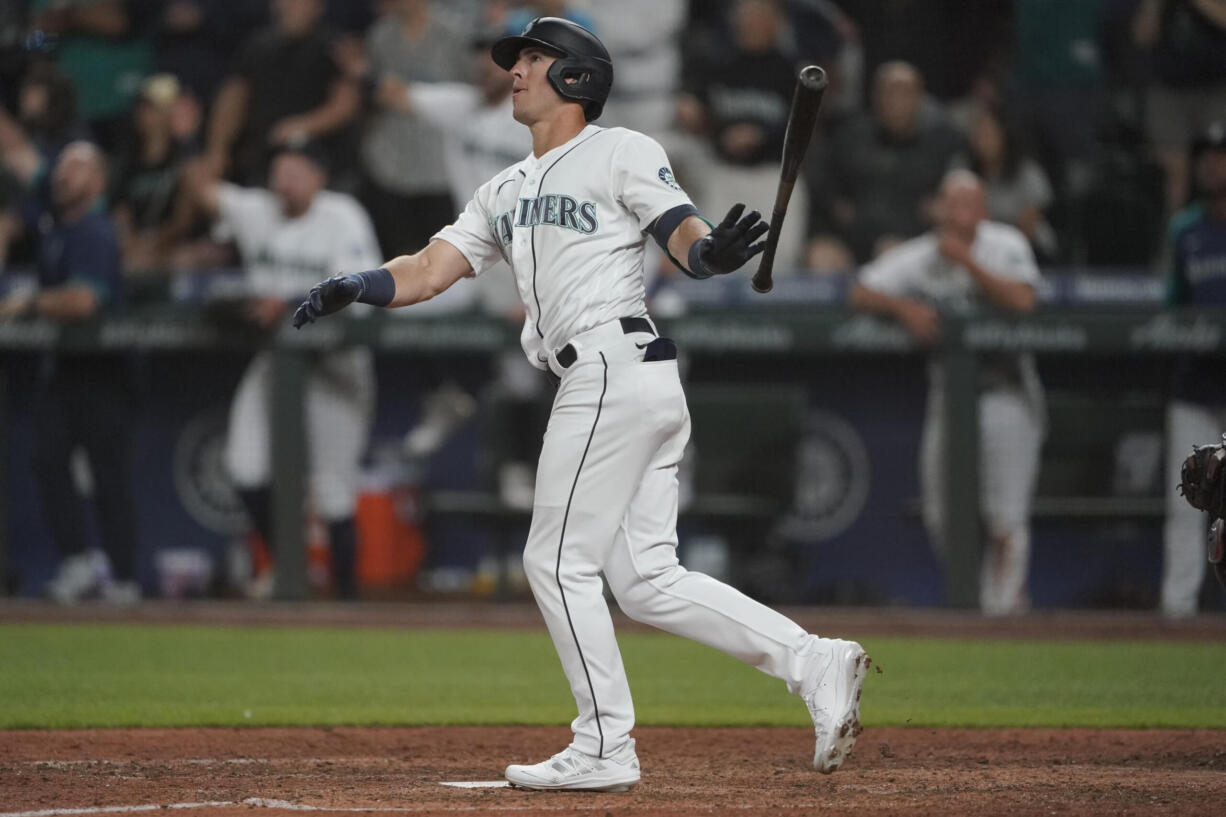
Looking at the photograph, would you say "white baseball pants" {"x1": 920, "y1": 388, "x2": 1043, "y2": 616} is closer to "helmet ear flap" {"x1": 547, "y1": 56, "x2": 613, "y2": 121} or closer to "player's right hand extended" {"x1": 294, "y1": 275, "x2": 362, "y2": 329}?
"helmet ear flap" {"x1": 547, "y1": 56, "x2": 613, "y2": 121}

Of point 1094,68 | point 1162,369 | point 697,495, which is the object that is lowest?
point 697,495

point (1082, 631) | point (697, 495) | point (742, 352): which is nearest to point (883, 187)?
point (742, 352)

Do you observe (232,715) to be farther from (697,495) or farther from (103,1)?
(103,1)

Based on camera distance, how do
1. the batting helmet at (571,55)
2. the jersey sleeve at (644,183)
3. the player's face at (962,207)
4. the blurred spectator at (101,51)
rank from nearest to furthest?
the jersey sleeve at (644,183) < the batting helmet at (571,55) < the player's face at (962,207) < the blurred spectator at (101,51)

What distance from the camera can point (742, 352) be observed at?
859 cm

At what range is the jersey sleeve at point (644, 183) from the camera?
3.88 m

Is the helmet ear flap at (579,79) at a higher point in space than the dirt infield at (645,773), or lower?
higher

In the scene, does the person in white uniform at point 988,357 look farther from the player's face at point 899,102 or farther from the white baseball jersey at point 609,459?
the white baseball jersey at point 609,459

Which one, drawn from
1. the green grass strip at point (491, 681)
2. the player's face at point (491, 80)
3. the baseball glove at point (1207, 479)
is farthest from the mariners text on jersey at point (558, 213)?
the player's face at point (491, 80)

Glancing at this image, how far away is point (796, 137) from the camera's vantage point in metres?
3.66

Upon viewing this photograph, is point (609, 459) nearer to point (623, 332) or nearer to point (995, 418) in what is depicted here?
point (623, 332)

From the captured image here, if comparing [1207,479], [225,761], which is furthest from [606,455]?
[1207,479]

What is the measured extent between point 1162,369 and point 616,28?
10.8 ft

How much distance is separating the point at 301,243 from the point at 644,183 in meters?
5.27
